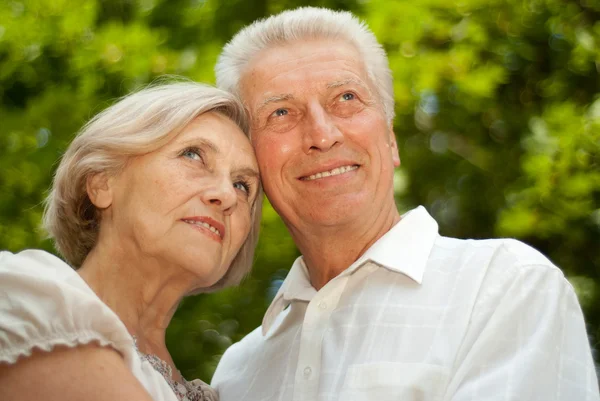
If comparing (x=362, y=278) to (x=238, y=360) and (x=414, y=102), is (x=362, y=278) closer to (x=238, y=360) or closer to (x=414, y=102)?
(x=238, y=360)

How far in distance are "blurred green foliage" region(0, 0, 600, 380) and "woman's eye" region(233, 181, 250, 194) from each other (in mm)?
1472

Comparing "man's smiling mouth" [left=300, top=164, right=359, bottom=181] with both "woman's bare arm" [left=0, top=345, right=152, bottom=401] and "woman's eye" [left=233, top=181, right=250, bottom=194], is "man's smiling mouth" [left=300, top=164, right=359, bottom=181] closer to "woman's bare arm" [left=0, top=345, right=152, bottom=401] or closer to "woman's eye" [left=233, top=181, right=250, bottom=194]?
"woman's eye" [left=233, top=181, right=250, bottom=194]

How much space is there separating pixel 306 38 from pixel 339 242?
0.70 meters

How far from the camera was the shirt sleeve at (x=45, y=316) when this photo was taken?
1997mm

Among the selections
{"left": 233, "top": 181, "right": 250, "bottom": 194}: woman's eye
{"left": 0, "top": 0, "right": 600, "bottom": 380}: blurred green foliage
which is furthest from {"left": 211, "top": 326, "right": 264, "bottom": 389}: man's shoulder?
{"left": 0, "top": 0, "right": 600, "bottom": 380}: blurred green foliage

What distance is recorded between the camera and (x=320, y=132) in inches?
116

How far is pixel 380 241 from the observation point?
2.92 metres

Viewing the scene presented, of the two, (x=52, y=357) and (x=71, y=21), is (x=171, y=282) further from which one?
(x=71, y=21)

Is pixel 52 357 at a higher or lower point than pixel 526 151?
higher

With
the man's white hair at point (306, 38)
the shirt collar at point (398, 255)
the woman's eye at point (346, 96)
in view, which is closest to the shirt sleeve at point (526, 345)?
the shirt collar at point (398, 255)

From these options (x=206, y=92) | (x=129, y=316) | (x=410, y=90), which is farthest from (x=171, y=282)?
(x=410, y=90)

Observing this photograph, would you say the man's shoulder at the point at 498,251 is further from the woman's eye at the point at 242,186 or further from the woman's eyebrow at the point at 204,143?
the woman's eyebrow at the point at 204,143

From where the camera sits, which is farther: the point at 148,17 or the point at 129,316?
the point at 148,17

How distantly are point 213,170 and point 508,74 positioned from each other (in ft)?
8.41
